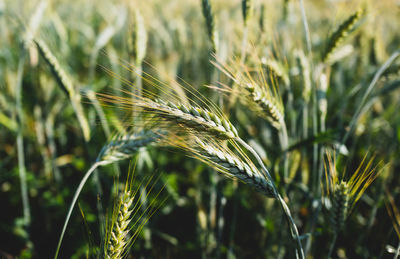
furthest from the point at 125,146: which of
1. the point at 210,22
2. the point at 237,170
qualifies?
the point at 210,22

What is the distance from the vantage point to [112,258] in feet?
2.88

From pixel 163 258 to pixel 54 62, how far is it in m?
1.33

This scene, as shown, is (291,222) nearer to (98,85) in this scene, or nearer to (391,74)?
(391,74)

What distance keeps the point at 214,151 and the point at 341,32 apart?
91 centimetres

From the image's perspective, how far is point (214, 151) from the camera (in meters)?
0.84

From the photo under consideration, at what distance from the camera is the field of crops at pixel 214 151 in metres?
0.92

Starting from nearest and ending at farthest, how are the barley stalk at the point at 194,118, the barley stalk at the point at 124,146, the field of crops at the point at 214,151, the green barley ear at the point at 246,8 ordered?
the barley stalk at the point at 194,118 < the field of crops at the point at 214,151 < the barley stalk at the point at 124,146 < the green barley ear at the point at 246,8

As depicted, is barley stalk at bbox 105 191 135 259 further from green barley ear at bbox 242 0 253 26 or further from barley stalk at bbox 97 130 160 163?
green barley ear at bbox 242 0 253 26

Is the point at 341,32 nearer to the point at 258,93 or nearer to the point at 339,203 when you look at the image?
the point at 258,93

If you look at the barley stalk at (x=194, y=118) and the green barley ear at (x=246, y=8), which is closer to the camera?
the barley stalk at (x=194, y=118)

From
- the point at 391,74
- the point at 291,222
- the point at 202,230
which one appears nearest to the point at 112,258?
the point at 291,222

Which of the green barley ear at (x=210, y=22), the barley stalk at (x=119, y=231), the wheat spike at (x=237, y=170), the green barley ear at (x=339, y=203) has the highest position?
the green barley ear at (x=210, y=22)

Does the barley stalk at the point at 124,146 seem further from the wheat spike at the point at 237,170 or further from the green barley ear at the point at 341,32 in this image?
the green barley ear at the point at 341,32

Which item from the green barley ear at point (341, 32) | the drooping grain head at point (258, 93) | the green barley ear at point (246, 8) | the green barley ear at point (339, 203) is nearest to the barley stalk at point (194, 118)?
the drooping grain head at point (258, 93)
